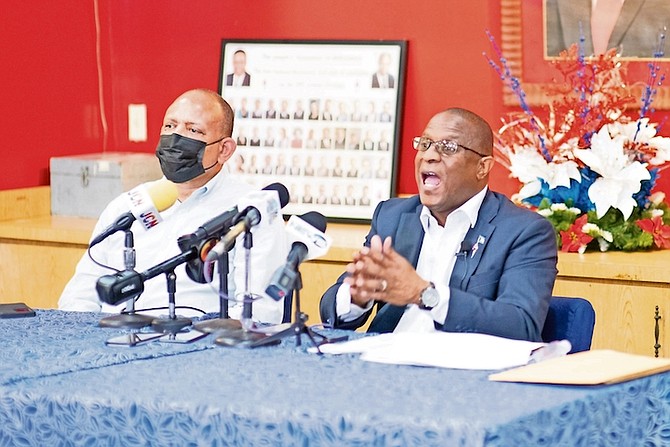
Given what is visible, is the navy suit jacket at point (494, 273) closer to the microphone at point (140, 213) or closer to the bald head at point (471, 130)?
the bald head at point (471, 130)

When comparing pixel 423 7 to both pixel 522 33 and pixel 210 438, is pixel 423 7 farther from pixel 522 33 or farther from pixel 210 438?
pixel 210 438

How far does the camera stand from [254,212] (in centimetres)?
289

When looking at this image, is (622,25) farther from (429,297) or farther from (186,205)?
(429,297)

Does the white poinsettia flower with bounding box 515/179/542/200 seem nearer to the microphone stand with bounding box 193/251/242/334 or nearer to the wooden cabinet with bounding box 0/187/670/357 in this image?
the wooden cabinet with bounding box 0/187/670/357

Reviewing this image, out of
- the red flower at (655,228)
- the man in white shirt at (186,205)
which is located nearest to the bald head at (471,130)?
the man in white shirt at (186,205)

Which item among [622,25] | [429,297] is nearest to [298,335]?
[429,297]

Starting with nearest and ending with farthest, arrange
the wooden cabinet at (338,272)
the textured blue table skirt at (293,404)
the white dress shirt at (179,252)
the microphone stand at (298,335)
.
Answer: the textured blue table skirt at (293,404) → the microphone stand at (298,335) → the white dress shirt at (179,252) → the wooden cabinet at (338,272)

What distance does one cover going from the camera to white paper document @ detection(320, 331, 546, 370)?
2670mm

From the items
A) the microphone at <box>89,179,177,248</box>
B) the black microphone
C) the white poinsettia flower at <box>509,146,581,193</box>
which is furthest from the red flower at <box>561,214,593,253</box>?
the black microphone

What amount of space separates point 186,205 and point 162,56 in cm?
190

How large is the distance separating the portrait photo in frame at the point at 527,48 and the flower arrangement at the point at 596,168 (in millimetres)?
473

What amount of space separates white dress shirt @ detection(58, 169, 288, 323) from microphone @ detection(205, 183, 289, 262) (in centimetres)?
67

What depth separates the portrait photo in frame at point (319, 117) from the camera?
16.8 feet

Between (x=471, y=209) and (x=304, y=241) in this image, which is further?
(x=471, y=209)
